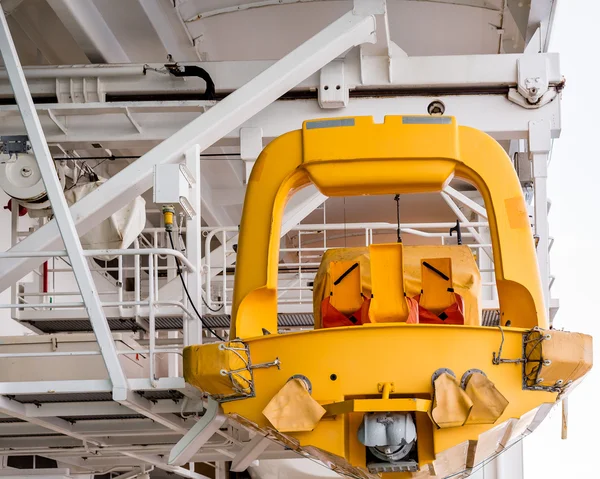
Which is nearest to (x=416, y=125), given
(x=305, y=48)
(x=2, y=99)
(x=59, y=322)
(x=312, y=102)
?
(x=305, y=48)

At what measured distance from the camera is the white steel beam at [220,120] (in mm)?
8367

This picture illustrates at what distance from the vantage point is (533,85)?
9.40m

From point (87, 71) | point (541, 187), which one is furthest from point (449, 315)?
point (87, 71)

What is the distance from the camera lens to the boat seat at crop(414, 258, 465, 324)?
7.52 metres

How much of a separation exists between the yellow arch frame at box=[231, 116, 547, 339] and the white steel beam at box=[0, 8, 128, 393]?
106cm

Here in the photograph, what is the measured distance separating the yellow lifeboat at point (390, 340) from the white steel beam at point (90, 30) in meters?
2.95

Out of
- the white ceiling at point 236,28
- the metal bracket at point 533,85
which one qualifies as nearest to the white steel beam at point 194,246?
the white ceiling at point 236,28

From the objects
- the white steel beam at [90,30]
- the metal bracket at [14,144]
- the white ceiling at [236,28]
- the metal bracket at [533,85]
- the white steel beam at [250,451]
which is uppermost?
the white ceiling at [236,28]

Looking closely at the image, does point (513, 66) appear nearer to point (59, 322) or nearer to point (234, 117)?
point (234, 117)

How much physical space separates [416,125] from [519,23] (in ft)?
11.5

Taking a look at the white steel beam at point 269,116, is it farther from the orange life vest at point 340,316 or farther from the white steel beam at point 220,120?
the orange life vest at point 340,316

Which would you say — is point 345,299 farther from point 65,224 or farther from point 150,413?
point 65,224

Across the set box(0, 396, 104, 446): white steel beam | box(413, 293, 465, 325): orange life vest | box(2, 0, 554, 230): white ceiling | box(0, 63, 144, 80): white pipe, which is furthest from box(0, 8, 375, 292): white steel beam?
box(413, 293, 465, 325): orange life vest

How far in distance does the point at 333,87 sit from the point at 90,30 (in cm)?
210
